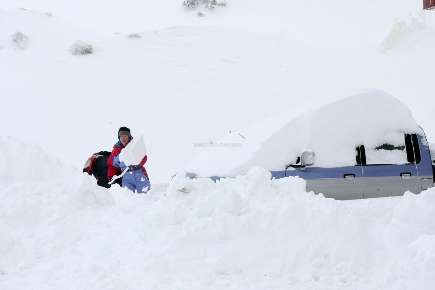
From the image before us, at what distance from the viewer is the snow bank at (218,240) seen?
4004 millimetres

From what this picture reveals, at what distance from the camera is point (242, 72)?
69.7 ft

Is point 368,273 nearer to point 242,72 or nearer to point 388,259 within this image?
point 388,259

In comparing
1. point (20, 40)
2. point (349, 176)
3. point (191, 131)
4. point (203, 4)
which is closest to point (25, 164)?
point (349, 176)

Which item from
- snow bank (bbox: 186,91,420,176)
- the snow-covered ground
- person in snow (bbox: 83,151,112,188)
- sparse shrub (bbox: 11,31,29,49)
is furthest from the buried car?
sparse shrub (bbox: 11,31,29,49)

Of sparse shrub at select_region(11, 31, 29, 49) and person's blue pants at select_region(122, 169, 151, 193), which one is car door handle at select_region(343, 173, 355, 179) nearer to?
person's blue pants at select_region(122, 169, 151, 193)

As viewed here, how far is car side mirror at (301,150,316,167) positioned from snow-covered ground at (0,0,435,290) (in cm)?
105

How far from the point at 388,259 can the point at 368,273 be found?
0.24 metres

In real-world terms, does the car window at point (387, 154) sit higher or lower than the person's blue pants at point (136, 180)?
higher

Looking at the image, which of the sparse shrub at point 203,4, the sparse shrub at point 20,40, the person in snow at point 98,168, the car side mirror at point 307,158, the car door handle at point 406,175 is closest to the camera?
the car side mirror at point 307,158

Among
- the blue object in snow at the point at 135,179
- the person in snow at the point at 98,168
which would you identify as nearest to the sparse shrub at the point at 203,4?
the person in snow at the point at 98,168

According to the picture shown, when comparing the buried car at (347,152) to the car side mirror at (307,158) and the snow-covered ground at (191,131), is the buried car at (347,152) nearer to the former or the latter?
the car side mirror at (307,158)

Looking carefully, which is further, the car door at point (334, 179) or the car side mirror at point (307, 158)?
the car door at point (334, 179)

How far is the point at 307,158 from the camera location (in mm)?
6793

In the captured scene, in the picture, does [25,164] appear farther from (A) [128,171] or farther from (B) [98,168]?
(B) [98,168]
